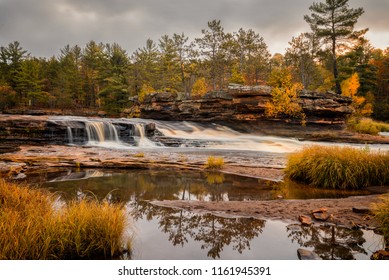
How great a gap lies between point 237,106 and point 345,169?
20306 mm

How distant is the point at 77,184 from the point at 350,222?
593 centimetres

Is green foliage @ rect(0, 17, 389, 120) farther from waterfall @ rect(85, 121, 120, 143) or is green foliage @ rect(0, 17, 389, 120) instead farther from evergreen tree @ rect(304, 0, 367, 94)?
waterfall @ rect(85, 121, 120, 143)

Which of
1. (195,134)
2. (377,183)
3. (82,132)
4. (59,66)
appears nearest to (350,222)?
(377,183)

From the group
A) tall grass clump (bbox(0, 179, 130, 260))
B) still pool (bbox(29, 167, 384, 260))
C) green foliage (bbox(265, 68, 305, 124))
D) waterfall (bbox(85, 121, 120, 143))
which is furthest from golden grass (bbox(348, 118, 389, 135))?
tall grass clump (bbox(0, 179, 130, 260))

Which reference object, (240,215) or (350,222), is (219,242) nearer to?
(240,215)

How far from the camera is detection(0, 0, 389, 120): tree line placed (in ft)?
103

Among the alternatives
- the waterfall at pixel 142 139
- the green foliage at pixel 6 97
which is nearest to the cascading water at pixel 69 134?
the waterfall at pixel 142 139

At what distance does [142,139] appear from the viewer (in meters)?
19.4

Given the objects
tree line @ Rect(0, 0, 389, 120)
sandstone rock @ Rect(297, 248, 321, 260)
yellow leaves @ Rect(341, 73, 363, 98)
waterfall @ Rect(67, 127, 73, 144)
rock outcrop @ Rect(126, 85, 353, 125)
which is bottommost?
sandstone rock @ Rect(297, 248, 321, 260)

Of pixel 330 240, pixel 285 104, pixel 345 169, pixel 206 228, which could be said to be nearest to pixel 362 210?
pixel 330 240

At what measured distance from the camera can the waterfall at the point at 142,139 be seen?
18250mm

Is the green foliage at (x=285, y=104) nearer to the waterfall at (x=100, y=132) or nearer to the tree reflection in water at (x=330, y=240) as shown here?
the waterfall at (x=100, y=132)

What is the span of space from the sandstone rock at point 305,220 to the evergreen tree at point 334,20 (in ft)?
98.0

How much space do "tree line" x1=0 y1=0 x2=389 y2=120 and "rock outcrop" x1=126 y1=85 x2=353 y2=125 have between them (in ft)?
26.1
